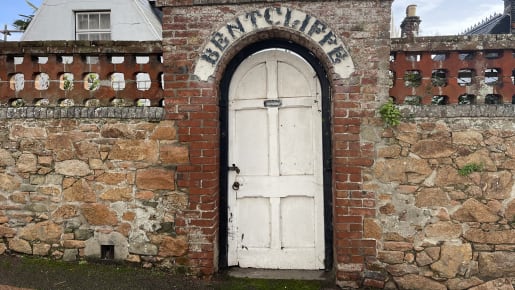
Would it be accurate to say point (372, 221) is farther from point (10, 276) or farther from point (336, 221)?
point (10, 276)

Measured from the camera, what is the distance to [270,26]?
373 centimetres

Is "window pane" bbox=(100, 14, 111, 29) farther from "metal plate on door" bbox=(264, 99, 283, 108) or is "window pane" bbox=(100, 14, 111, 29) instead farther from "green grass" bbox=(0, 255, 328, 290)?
"metal plate on door" bbox=(264, 99, 283, 108)

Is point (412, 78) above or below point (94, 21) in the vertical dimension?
below

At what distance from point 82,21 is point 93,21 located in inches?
14.8

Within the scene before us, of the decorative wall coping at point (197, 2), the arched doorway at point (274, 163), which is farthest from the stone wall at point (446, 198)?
the decorative wall coping at point (197, 2)

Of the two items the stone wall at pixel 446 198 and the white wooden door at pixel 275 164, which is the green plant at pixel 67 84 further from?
the stone wall at pixel 446 198

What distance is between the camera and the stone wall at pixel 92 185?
3.92 metres

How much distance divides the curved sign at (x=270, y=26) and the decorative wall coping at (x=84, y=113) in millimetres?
Result: 669

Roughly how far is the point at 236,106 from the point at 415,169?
6.50 feet

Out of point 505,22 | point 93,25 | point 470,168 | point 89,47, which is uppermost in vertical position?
point 93,25

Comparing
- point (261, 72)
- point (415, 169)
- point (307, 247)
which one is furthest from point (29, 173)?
point (415, 169)

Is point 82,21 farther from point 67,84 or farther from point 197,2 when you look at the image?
point 197,2

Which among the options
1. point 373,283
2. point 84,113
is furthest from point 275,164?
point 84,113

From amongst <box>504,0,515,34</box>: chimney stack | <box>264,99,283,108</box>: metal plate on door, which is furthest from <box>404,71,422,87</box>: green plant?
<box>504,0,515,34</box>: chimney stack
